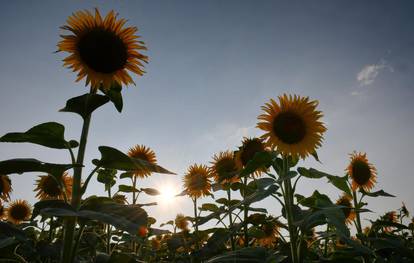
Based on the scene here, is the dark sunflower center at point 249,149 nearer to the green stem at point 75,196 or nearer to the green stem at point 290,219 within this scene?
the green stem at point 290,219

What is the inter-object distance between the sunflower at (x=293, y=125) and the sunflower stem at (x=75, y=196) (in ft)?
7.94

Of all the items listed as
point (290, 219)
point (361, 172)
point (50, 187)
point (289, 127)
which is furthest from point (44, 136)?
point (361, 172)

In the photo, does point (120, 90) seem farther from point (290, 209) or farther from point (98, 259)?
point (290, 209)

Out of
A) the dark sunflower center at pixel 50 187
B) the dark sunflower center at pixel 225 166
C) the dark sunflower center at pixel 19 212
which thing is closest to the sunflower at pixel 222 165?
the dark sunflower center at pixel 225 166

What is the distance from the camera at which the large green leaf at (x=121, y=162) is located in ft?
5.19

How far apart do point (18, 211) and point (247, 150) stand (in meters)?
5.84

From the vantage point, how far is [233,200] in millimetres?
4488

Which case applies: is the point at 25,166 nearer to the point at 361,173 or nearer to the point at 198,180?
the point at 198,180

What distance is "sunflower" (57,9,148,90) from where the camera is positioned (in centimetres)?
274

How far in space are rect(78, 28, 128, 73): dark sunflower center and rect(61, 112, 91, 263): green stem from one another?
878 mm

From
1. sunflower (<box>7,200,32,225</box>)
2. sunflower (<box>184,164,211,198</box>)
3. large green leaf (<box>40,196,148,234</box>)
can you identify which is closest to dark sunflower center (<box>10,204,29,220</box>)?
sunflower (<box>7,200,32,225</box>)

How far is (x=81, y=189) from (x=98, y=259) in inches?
23.4

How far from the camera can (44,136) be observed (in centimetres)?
176

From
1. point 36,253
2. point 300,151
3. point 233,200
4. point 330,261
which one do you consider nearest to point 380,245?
point 330,261
